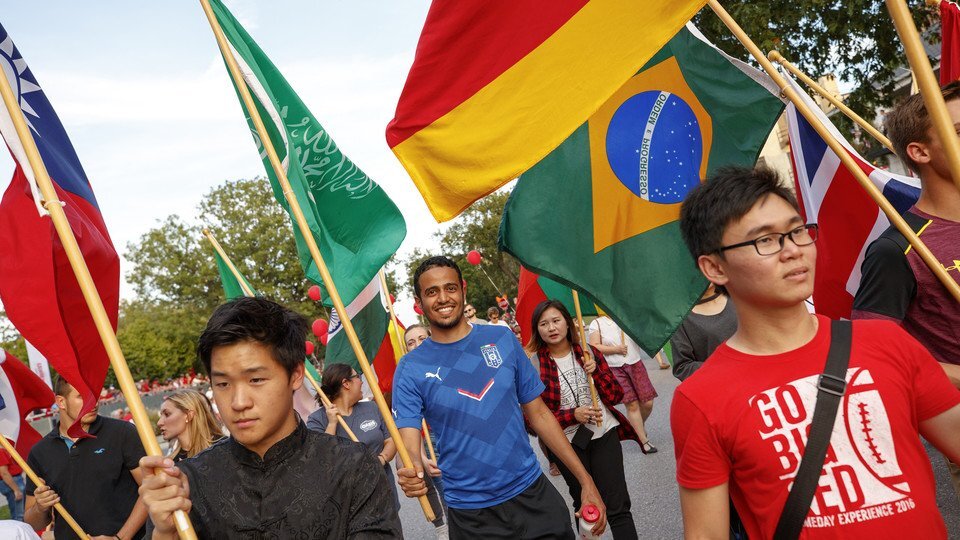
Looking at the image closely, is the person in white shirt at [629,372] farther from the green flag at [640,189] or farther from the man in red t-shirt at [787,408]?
the man in red t-shirt at [787,408]

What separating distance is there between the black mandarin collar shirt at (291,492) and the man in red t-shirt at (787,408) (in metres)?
0.95

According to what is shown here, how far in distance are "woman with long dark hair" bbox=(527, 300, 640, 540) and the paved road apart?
85cm

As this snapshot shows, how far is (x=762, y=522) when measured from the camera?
6.60 feet

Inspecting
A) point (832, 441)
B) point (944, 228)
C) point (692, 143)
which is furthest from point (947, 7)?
point (832, 441)

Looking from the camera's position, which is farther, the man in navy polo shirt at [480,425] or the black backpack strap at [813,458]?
the man in navy polo shirt at [480,425]

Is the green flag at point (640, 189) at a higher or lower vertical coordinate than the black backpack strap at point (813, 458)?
higher

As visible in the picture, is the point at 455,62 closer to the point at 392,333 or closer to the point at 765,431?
the point at 765,431

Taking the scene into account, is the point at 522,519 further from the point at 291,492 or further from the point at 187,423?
the point at 187,423

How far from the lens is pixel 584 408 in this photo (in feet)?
17.4

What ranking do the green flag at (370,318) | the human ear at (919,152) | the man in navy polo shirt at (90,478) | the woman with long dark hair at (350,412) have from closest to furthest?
the human ear at (919,152) → the man in navy polo shirt at (90,478) → the green flag at (370,318) → the woman with long dark hair at (350,412)

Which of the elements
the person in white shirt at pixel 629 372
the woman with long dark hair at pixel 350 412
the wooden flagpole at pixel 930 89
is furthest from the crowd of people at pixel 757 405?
the person in white shirt at pixel 629 372

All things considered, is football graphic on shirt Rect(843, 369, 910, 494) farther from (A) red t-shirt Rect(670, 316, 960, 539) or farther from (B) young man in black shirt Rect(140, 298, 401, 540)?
(B) young man in black shirt Rect(140, 298, 401, 540)

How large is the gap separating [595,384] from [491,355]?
1.90 m

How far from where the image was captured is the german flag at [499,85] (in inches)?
127
